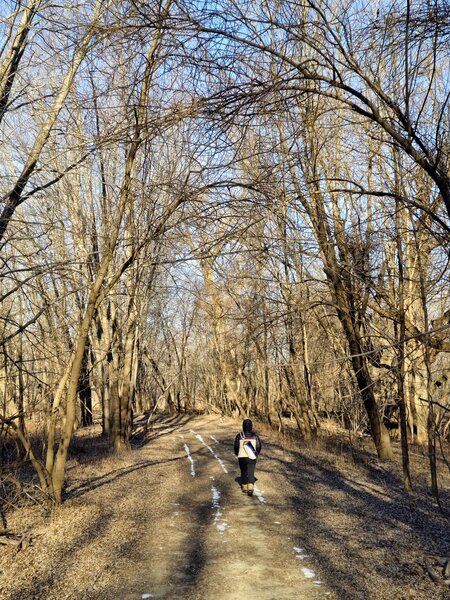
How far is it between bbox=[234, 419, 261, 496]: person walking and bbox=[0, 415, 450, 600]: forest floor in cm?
24

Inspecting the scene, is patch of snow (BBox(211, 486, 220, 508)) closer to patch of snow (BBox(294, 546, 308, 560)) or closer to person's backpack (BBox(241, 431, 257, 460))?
person's backpack (BBox(241, 431, 257, 460))

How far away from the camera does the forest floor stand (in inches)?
234

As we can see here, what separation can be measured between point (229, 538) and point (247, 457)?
3391 mm

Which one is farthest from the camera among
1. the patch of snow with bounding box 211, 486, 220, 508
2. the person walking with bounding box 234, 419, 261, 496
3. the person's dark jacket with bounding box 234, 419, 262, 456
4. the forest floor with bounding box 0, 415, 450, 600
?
the person's dark jacket with bounding box 234, 419, 262, 456

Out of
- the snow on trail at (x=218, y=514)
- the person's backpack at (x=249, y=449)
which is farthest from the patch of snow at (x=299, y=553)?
the person's backpack at (x=249, y=449)

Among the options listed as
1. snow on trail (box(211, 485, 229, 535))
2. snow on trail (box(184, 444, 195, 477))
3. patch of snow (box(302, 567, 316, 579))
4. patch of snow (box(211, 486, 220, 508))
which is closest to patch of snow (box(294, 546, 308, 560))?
patch of snow (box(302, 567, 316, 579))


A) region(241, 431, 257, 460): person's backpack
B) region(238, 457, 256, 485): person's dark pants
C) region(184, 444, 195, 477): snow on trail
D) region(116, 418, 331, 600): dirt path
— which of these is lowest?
region(116, 418, 331, 600): dirt path

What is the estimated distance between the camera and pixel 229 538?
7734 millimetres

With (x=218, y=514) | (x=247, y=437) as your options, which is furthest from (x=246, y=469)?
(x=218, y=514)

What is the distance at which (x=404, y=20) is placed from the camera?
204 inches

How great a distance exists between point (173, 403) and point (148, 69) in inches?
1542

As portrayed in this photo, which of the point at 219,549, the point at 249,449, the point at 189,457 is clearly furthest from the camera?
the point at 189,457

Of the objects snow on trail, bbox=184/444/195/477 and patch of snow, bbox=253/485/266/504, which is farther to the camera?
snow on trail, bbox=184/444/195/477

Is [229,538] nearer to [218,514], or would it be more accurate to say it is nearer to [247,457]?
[218,514]
